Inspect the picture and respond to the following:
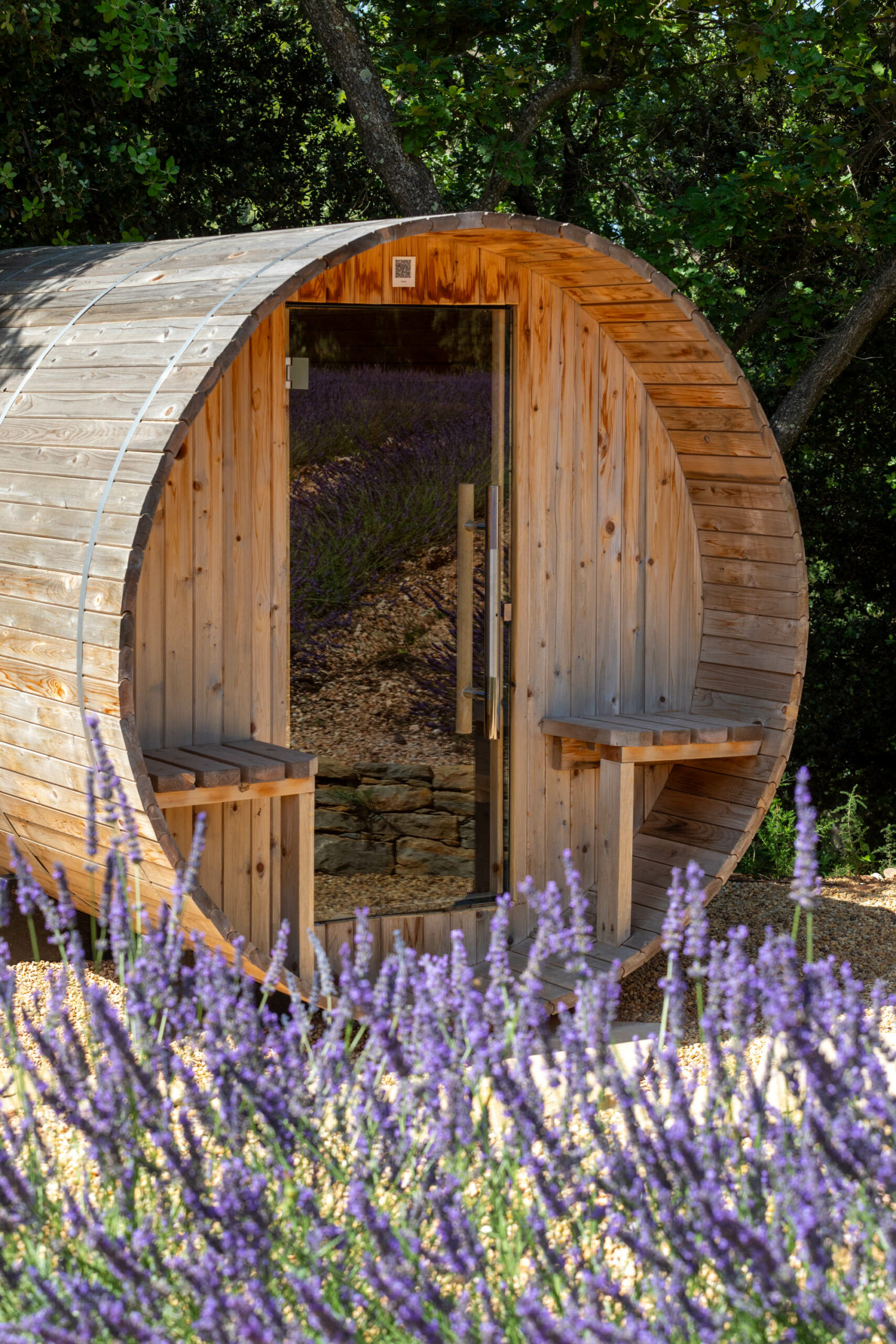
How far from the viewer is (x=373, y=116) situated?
9.16 meters

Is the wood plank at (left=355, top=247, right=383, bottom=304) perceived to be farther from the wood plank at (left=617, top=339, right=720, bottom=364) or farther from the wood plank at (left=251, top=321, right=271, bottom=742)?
the wood plank at (left=617, top=339, right=720, bottom=364)

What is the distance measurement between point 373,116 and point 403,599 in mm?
4925

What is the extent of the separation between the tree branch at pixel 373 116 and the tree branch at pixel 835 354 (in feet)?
8.25

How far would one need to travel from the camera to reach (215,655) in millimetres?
4941

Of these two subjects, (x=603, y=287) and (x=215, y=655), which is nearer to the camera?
(x=215, y=655)

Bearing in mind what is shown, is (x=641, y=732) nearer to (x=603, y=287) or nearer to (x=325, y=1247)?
(x=603, y=287)

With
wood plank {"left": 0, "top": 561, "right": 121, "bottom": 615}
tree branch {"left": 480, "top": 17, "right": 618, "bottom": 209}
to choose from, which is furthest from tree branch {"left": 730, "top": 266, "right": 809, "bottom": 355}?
wood plank {"left": 0, "top": 561, "right": 121, "bottom": 615}

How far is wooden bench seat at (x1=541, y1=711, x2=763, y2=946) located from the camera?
17.5 feet

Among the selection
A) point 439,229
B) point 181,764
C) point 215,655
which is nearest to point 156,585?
point 215,655

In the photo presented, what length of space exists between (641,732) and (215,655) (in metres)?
1.53

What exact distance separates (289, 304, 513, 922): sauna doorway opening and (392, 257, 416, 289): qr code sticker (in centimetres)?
8

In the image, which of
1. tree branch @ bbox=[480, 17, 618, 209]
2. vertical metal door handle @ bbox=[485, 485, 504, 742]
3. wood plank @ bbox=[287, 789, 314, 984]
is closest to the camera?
wood plank @ bbox=[287, 789, 314, 984]

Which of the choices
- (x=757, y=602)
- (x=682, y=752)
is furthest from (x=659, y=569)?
(x=682, y=752)

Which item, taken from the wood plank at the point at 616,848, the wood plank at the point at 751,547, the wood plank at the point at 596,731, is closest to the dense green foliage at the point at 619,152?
the wood plank at the point at 751,547
